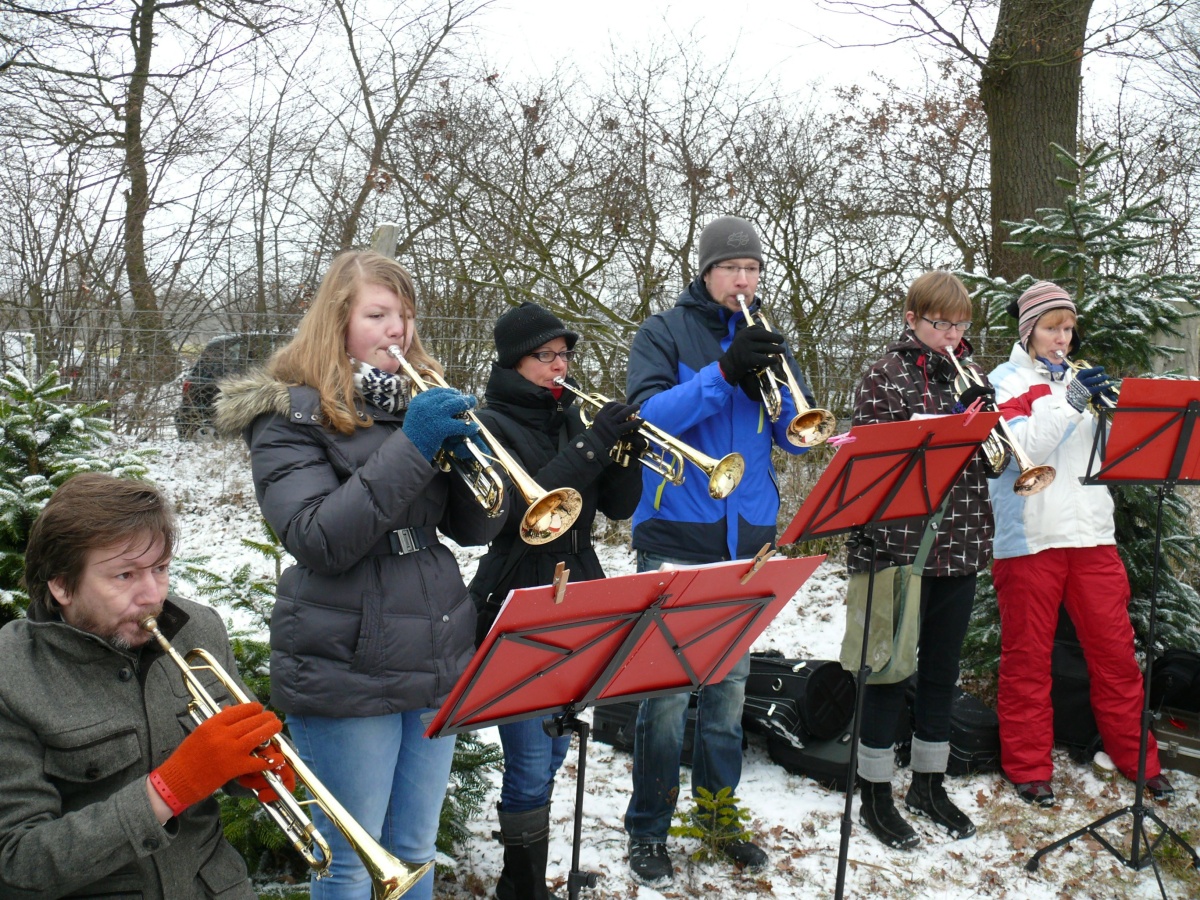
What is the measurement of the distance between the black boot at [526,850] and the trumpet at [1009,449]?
2053 mm

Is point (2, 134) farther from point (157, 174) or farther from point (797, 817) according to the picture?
point (797, 817)

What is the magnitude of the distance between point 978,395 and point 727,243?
1099 millimetres

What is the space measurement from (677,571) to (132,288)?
793cm

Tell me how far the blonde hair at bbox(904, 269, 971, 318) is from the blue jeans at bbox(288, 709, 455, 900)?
2.55 meters

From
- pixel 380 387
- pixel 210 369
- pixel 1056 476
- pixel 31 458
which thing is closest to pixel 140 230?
pixel 210 369

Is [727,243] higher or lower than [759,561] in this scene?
higher

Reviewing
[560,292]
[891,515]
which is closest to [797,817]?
[891,515]

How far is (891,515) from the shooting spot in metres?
3.27

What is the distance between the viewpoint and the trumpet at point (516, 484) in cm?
243

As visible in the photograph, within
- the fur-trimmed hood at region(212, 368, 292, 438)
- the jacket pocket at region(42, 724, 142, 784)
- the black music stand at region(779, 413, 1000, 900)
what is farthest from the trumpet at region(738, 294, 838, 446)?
the jacket pocket at region(42, 724, 142, 784)

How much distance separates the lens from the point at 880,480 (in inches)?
123

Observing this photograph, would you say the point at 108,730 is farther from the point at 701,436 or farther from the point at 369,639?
the point at 701,436

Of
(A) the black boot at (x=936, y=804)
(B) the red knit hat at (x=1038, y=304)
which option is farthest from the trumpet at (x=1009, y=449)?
(A) the black boot at (x=936, y=804)

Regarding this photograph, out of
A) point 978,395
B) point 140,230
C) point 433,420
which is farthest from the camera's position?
point 140,230
